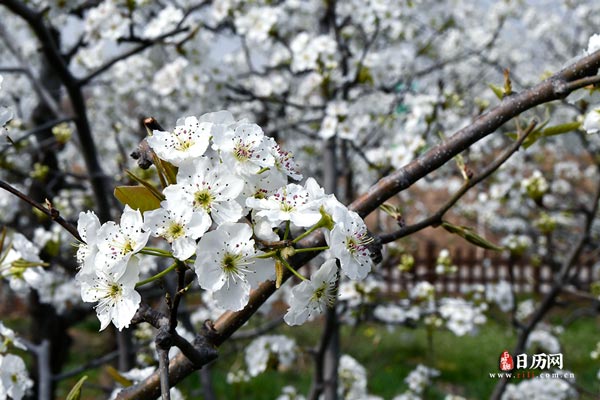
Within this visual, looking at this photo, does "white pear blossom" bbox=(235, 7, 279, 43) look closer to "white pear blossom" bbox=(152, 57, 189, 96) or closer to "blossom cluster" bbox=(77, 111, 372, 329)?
"white pear blossom" bbox=(152, 57, 189, 96)

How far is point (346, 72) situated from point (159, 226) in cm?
272

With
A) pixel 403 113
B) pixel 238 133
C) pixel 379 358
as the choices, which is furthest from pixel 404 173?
pixel 379 358

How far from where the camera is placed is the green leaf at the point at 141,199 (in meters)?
0.84

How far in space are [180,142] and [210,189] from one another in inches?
4.1

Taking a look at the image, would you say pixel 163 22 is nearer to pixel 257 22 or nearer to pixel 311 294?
pixel 257 22

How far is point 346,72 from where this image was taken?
336 cm

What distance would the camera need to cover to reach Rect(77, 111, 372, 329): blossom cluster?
810mm

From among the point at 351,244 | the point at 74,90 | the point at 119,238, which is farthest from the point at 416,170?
the point at 74,90

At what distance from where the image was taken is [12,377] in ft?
4.27

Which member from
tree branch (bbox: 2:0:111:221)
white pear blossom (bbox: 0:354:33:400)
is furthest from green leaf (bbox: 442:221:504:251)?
tree branch (bbox: 2:0:111:221)

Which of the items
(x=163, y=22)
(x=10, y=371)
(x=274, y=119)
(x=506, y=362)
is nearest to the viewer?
(x=10, y=371)

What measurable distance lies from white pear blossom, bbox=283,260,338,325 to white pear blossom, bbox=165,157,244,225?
153mm

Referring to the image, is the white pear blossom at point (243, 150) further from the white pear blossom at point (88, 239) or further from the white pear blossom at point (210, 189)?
the white pear blossom at point (88, 239)

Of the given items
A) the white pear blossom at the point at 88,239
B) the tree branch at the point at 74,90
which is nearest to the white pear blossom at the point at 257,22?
the tree branch at the point at 74,90
